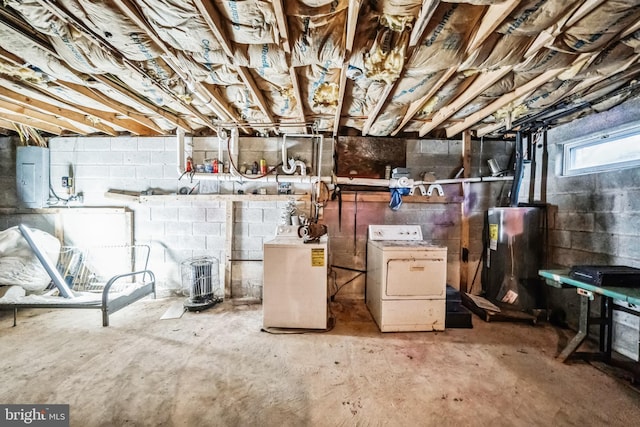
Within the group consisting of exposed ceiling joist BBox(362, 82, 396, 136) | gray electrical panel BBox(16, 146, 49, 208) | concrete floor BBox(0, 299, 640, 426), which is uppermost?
exposed ceiling joist BBox(362, 82, 396, 136)

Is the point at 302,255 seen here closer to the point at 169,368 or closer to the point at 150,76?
the point at 169,368

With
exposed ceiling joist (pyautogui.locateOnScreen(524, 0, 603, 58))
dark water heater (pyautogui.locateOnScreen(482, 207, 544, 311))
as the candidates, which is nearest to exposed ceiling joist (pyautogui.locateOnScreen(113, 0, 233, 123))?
exposed ceiling joist (pyautogui.locateOnScreen(524, 0, 603, 58))

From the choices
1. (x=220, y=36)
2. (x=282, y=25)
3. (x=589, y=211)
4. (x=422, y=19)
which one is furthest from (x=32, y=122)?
(x=589, y=211)

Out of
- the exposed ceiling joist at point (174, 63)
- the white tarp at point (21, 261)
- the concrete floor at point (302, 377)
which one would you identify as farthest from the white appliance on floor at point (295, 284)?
the white tarp at point (21, 261)

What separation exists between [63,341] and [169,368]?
126 cm

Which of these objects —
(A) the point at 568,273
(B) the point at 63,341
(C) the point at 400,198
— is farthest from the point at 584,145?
(B) the point at 63,341

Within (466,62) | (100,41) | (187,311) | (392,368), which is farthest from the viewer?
(187,311)

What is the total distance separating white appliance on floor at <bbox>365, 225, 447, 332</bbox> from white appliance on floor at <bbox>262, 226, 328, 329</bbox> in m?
0.61

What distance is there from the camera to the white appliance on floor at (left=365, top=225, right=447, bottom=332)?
8.38ft

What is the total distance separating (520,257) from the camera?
288 cm

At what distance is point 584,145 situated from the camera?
8.93 ft

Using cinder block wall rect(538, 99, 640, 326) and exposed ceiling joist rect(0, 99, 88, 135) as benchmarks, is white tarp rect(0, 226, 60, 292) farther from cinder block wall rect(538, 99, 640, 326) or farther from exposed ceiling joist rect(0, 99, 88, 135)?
cinder block wall rect(538, 99, 640, 326)

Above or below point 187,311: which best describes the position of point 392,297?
above

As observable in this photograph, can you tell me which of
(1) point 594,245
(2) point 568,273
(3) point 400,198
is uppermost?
(3) point 400,198
